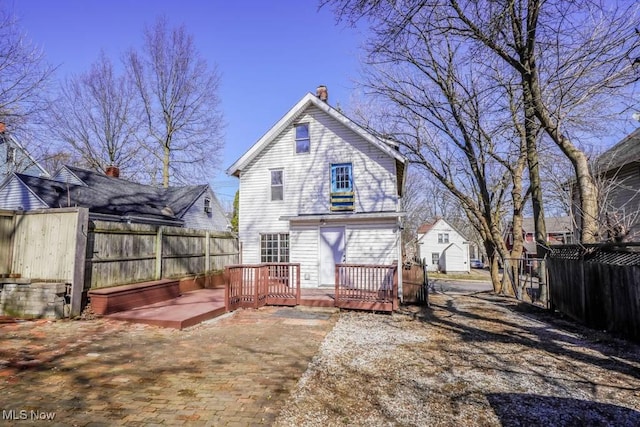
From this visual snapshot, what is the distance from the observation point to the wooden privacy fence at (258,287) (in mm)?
8633

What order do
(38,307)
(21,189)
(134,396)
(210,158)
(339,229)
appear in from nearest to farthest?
(134,396) < (38,307) < (339,229) < (21,189) < (210,158)

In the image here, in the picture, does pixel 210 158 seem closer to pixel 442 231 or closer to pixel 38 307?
pixel 38 307

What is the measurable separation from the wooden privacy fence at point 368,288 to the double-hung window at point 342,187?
319 cm

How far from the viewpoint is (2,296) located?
7164mm

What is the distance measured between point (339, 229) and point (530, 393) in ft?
26.7

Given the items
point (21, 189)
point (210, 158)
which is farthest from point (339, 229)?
point (210, 158)

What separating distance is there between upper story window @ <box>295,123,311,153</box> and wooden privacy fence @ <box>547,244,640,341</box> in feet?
28.0

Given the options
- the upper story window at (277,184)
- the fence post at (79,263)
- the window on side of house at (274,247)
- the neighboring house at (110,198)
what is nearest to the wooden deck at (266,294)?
the fence post at (79,263)

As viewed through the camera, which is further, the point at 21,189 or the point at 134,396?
the point at 21,189

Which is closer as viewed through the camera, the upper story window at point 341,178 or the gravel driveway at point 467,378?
the gravel driveway at point 467,378

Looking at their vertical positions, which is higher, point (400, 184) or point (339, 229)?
point (400, 184)

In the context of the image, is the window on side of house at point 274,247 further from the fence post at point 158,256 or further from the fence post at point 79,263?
the fence post at point 79,263

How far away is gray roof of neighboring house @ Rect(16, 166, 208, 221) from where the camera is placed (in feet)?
47.0

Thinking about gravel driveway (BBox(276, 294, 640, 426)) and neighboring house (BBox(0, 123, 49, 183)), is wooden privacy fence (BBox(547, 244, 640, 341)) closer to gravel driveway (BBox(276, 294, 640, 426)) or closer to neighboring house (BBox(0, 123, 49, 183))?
gravel driveway (BBox(276, 294, 640, 426))
